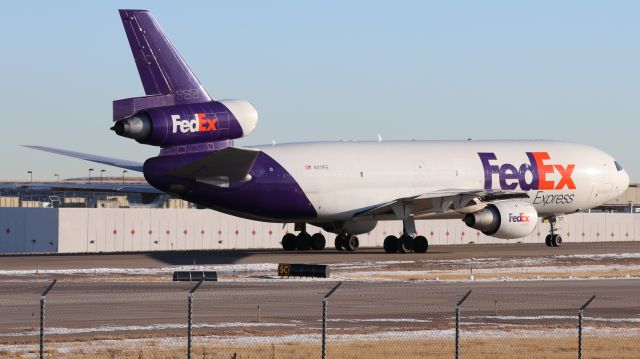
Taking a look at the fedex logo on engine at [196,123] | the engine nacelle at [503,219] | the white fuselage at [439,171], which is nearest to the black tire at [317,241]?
the white fuselage at [439,171]

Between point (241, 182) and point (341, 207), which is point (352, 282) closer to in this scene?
point (241, 182)

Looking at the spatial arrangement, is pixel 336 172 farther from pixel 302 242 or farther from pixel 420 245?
pixel 302 242

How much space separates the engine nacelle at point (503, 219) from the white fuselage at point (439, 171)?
4.93 metres

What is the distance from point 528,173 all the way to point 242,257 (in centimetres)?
1604

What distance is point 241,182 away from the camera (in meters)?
57.9

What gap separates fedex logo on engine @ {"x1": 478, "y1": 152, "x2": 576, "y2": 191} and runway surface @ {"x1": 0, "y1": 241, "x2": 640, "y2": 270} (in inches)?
136

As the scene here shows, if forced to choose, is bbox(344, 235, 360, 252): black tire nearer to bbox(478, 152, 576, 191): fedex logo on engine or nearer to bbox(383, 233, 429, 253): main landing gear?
bbox(383, 233, 429, 253): main landing gear

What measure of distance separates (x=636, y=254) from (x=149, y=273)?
2813cm

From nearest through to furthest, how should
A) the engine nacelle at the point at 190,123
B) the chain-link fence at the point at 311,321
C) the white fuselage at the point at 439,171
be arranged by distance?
the chain-link fence at the point at 311,321 < the engine nacelle at the point at 190,123 < the white fuselage at the point at 439,171

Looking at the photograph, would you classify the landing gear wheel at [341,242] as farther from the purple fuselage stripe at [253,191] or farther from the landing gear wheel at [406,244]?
the purple fuselage stripe at [253,191]

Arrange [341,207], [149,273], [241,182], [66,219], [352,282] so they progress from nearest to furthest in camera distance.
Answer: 1. [352,282]
2. [149,273]
3. [241,182]
4. [341,207]
5. [66,219]

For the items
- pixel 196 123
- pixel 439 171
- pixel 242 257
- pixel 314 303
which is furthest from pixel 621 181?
pixel 314 303

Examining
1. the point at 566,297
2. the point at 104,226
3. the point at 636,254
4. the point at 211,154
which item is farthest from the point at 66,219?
the point at 566,297

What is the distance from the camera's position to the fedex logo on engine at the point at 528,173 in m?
66.1
